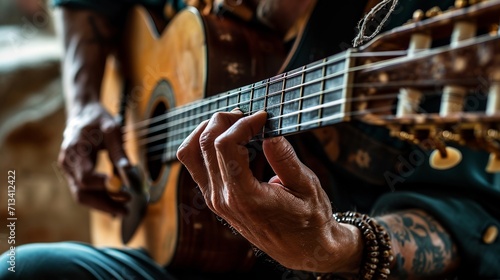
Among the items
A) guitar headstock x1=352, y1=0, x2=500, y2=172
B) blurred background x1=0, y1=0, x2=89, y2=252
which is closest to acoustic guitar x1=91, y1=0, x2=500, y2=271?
guitar headstock x1=352, y1=0, x2=500, y2=172

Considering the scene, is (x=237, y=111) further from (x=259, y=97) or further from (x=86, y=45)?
(x=86, y=45)

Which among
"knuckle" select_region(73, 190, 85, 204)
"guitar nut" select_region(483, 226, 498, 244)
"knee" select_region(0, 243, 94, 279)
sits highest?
"guitar nut" select_region(483, 226, 498, 244)

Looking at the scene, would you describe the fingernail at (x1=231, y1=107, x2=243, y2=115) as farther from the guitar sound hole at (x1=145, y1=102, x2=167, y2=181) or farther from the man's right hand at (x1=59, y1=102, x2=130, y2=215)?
the man's right hand at (x1=59, y1=102, x2=130, y2=215)

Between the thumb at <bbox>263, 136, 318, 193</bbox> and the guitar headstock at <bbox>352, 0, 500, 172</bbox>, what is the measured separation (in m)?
0.10

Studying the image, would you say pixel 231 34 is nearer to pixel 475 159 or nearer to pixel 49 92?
pixel 475 159

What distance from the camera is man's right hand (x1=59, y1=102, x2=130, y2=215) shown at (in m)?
0.97

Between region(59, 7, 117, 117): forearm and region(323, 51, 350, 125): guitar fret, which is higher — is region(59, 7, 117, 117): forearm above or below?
above

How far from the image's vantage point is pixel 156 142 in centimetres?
87

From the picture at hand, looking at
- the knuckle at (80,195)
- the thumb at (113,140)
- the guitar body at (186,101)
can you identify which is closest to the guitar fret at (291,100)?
the guitar body at (186,101)

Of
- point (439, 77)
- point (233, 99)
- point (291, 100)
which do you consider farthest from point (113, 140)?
point (439, 77)

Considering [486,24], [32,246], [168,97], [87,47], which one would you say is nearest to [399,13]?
[486,24]

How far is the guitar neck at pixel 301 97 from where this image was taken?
41 centimetres

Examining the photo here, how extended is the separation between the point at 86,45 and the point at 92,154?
0.73 feet

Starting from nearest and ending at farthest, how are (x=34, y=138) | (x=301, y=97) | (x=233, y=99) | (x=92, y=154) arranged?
(x=301, y=97) → (x=233, y=99) → (x=92, y=154) → (x=34, y=138)
